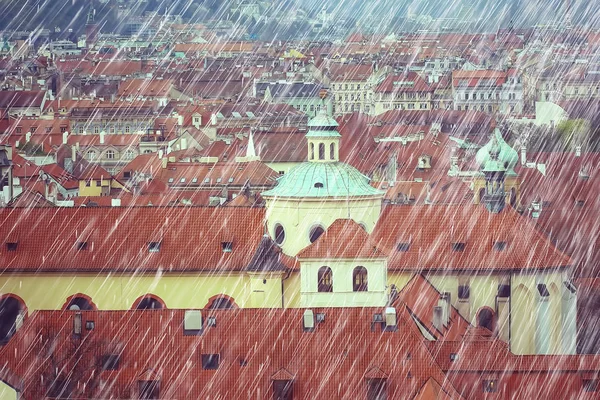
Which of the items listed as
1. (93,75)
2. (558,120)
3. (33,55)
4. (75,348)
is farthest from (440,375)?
(33,55)

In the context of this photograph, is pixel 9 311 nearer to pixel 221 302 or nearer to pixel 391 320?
pixel 221 302

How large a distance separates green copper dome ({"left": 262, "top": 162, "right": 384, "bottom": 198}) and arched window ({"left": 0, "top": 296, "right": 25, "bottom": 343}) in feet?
18.4

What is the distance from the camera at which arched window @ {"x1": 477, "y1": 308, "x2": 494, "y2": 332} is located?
43250mm

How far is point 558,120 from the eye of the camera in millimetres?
103938

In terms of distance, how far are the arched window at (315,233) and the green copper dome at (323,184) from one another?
0.62 metres

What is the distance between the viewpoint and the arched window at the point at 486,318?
4325cm

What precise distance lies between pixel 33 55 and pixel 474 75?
49342 millimetres

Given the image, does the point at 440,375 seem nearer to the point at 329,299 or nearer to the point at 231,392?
the point at 231,392

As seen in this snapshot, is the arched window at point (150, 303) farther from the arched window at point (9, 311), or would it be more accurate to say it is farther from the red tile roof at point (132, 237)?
the arched window at point (9, 311)

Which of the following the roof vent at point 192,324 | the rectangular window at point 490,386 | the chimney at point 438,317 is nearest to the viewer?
the rectangular window at point 490,386

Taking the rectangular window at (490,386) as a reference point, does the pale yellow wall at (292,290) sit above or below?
above

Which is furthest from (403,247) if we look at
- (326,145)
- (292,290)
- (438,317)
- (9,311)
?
(9,311)

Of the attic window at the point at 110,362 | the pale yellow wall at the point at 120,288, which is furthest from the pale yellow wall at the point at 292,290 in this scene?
the attic window at the point at 110,362

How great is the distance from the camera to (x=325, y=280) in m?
40.5
